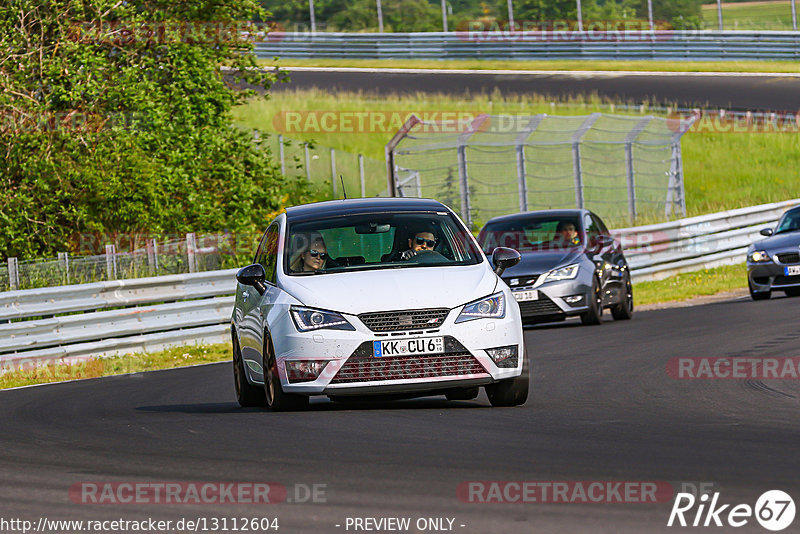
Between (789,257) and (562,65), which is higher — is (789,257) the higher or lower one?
the lower one

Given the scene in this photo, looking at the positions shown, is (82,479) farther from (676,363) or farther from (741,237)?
(741,237)

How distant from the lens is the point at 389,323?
9.94 metres

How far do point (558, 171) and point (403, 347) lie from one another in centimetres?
2755

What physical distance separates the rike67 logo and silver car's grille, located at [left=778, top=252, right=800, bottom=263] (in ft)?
51.4

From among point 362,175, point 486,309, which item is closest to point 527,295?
point 486,309

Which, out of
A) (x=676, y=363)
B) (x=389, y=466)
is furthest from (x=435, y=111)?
(x=389, y=466)

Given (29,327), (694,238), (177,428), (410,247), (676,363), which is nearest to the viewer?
(177,428)

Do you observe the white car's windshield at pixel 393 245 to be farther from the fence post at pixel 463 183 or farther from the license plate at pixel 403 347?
the fence post at pixel 463 183

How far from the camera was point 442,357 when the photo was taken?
32.8 feet

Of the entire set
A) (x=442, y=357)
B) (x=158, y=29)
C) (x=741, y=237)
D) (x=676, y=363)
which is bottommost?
(x=741, y=237)

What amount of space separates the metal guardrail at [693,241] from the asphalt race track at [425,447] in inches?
555

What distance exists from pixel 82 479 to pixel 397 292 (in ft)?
9.91

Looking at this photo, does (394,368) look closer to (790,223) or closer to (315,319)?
(315,319)

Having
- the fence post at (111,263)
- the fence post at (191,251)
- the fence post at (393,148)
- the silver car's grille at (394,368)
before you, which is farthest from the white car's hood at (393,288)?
the fence post at (393,148)
